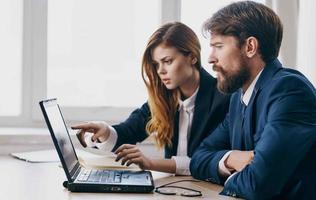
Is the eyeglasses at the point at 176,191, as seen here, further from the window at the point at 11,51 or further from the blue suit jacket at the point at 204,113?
the window at the point at 11,51

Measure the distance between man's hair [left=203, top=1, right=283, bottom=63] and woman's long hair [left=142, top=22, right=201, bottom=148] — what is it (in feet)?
1.37

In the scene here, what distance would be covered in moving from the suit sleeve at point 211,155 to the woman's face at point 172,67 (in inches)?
11.6

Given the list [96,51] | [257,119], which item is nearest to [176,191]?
[257,119]

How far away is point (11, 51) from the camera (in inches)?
116

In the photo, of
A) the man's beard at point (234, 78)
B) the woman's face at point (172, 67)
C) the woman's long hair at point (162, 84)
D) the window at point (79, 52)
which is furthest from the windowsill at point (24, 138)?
the man's beard at point (234, 78)

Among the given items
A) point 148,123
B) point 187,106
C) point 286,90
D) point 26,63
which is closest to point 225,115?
point 187,106

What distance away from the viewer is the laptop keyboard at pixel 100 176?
4.92 feet

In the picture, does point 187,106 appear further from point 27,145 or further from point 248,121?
point 27,145

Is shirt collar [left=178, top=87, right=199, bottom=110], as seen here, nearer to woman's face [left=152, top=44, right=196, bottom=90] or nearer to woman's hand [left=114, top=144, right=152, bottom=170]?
woman's face [left=152, top=44, right=196, bottom=90]

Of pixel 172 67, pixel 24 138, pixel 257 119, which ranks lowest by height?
pixel 24 138

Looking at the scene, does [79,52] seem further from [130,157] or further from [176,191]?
[176,191]

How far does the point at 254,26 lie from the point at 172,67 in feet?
1.69

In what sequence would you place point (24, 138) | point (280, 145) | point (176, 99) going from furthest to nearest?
point (24, 138)
point (176, 99)
point (280, 145)

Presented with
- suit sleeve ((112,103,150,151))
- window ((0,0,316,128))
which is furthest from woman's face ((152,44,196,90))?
window ((0,0,316,128))
